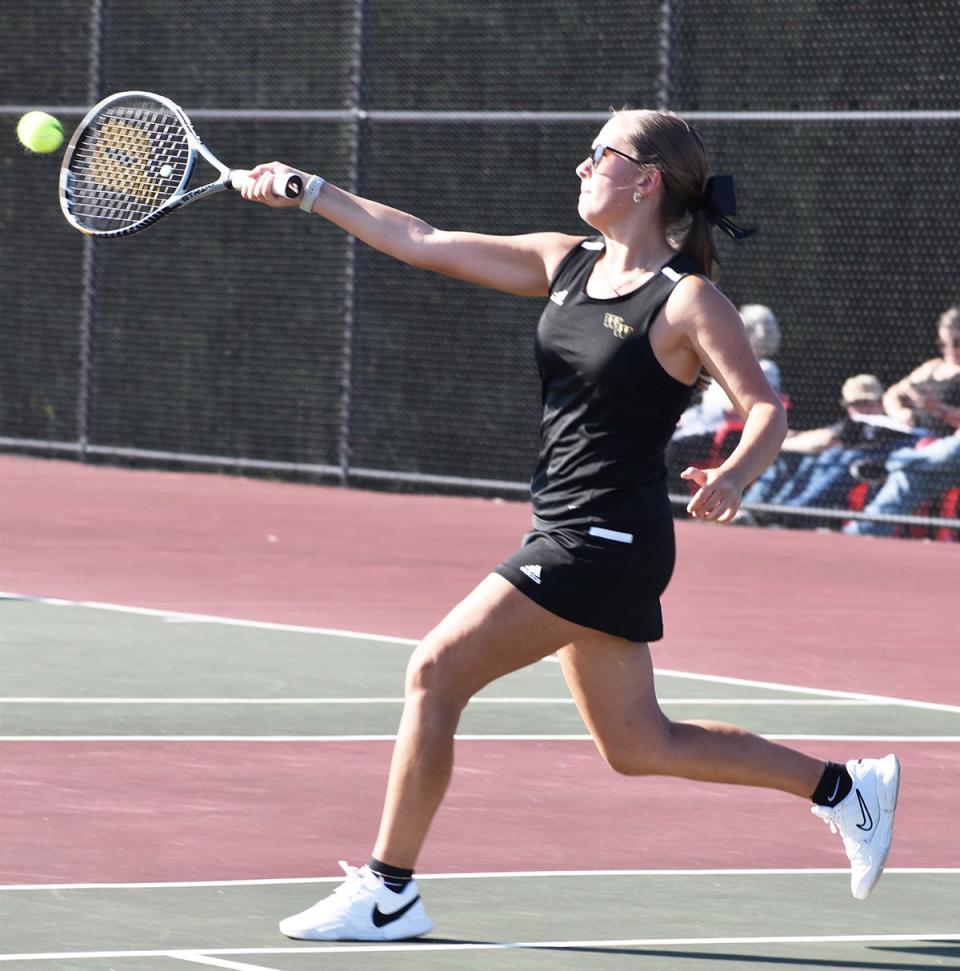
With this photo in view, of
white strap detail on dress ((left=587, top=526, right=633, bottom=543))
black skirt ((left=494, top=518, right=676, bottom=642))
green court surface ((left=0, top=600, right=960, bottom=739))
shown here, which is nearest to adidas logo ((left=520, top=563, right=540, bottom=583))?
black skirt ((left=494, top=518, right=676, bottom=642))

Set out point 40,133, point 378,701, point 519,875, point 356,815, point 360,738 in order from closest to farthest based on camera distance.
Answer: point 519,875
point 356,815
point 360,738
point 378,701
point 40,133

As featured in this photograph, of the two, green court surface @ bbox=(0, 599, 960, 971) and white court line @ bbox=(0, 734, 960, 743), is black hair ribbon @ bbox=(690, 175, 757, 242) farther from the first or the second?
white court line @ bbox=(0, 734, 960, 743)

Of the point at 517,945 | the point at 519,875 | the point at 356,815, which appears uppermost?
the point at 517,945

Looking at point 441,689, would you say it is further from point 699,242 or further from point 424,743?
point 699,242

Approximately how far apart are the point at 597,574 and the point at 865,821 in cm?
89

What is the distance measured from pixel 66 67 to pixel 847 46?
6.39 meters

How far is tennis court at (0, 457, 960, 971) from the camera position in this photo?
552 centimetres

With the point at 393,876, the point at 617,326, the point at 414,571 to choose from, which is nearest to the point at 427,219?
the point at 414,571

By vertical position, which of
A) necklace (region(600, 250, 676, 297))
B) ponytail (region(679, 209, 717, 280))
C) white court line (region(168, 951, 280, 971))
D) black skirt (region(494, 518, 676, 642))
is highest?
ponytail (region(679, 209, 717, 280))

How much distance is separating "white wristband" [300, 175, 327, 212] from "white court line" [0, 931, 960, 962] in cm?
167

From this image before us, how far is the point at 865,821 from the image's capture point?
5.78m

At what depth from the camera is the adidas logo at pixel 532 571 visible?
546cm

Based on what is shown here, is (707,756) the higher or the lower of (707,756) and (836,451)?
the higher

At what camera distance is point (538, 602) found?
545 centimetres
